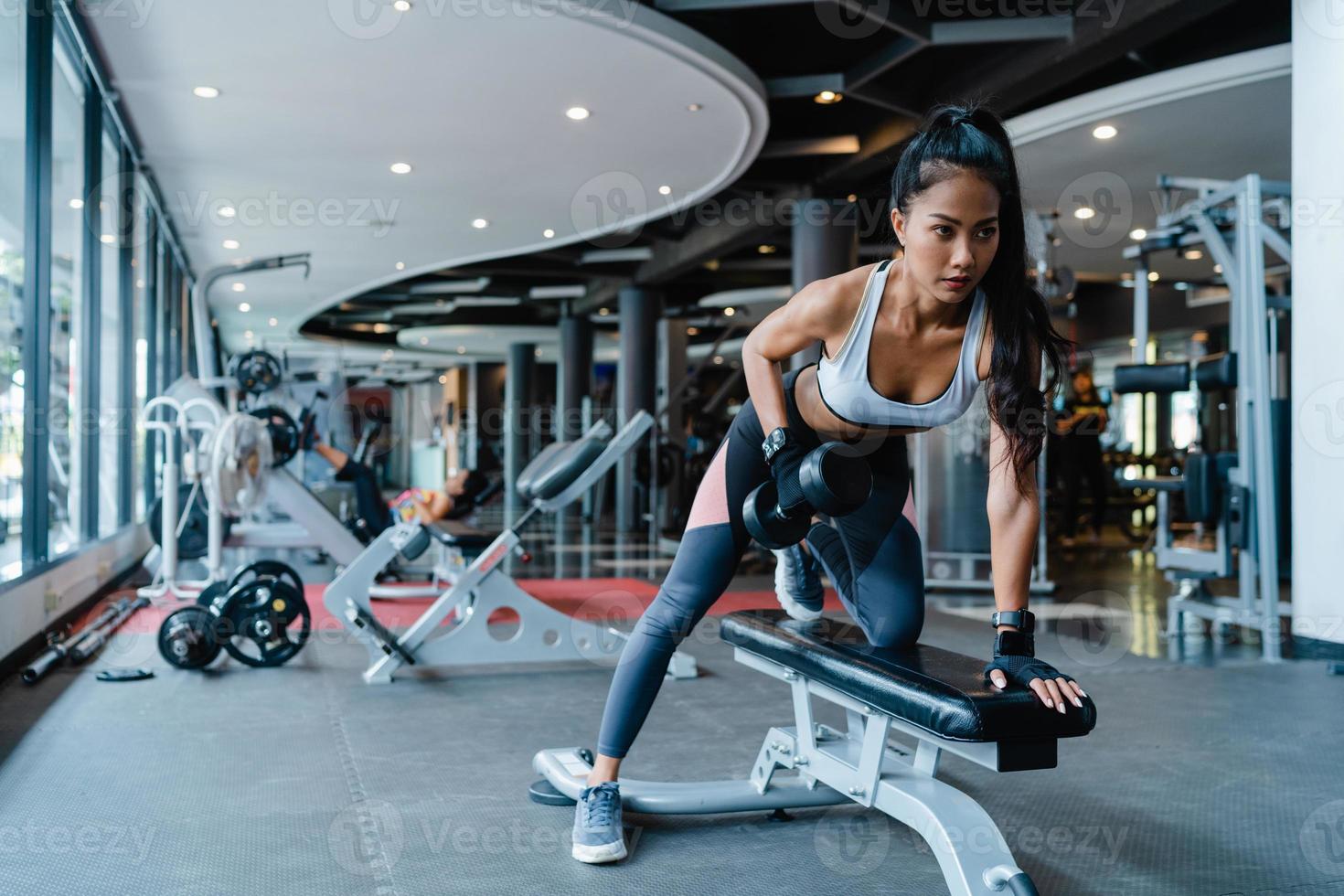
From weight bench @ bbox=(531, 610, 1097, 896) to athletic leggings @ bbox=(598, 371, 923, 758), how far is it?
109mm

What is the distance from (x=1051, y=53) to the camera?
461 cm

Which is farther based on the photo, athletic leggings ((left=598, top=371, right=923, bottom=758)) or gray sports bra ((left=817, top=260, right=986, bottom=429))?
athletic leggings ((left=598, top=371, right=923, bottom=758))

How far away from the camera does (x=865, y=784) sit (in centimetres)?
164

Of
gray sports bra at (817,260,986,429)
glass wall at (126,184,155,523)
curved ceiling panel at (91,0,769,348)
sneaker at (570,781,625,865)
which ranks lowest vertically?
sneaker at (570,781,625,865)

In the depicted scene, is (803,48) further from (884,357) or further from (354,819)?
(354,819)

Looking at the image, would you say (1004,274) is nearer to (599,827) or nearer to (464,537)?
(599,827)

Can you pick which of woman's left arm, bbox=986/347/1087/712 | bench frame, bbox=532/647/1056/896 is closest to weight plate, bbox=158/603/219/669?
bench frame, bbox=532/647/1056/896

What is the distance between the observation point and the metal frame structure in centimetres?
382

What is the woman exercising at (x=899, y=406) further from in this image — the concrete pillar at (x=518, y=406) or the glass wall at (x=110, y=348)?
the concrete pillar at (x=518, y=406)

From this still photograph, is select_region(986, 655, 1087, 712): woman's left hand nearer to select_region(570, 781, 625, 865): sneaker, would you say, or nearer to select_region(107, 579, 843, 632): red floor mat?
select_region(570, 781, 625, 865): sneaker

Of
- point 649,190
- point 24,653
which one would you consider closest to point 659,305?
point 649,190

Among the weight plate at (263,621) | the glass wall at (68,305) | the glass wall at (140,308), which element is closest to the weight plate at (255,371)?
the glass wall at (68,305)

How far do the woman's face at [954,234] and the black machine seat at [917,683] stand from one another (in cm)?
53

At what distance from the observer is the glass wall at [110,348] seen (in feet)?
17.6
